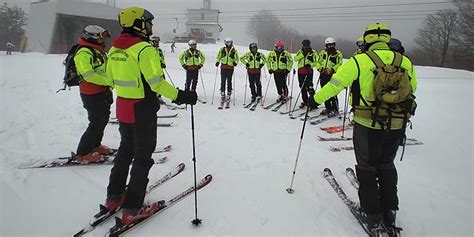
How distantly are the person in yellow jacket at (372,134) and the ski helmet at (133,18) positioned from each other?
2.15m

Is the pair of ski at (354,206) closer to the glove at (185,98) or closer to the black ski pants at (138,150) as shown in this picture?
the glove at (185,98)

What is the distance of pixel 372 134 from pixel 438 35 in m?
43.1

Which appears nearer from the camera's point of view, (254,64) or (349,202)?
(349,202)

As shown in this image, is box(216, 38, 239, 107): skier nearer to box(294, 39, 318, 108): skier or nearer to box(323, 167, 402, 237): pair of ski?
box(294, 39, 318, 108): skier

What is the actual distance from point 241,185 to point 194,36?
4916 cm

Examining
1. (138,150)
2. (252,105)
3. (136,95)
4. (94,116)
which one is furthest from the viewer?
(252,105)

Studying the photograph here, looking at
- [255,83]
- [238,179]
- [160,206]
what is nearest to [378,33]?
[238,179]

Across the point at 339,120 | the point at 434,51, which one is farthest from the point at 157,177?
the point at 434,51

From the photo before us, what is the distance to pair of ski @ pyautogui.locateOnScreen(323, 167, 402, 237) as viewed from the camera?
305 centimetres

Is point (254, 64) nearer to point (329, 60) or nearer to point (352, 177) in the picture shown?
point (329, 60)

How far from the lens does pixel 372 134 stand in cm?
305

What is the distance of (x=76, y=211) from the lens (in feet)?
11.1

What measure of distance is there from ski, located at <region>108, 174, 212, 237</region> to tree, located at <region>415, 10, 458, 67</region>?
39375mm

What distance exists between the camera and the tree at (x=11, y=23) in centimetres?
3672
